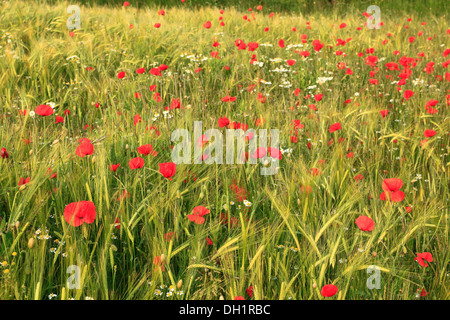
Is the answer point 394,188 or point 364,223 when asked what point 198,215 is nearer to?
point 364,223

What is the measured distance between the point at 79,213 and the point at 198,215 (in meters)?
0.39

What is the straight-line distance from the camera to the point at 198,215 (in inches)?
54.6

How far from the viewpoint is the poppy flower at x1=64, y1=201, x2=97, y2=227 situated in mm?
1203

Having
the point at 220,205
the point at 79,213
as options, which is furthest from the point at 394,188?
the point at 79,213

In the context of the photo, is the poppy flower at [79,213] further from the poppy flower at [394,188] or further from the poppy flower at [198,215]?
the poppy flower at [394,188]

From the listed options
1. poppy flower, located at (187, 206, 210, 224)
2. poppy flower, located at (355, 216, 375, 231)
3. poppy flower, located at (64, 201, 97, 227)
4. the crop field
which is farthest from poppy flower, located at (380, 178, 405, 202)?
poppy flower, located at (64, 201, 97, 227)

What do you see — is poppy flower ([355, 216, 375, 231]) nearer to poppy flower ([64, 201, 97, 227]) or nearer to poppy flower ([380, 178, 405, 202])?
poppy flower ([380, 178, 405, 202])

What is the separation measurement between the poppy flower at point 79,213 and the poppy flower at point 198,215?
314mm

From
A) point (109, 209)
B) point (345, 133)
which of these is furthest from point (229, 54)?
point (109, 209)

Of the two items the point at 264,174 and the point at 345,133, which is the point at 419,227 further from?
the point at 345,133

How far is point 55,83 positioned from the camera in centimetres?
320

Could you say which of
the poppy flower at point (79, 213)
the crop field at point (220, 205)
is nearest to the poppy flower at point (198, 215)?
the crop field at point (220, 205)

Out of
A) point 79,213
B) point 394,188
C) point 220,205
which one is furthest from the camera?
point 220,205

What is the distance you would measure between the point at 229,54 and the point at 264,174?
7.73 feet
